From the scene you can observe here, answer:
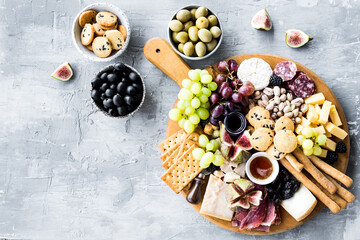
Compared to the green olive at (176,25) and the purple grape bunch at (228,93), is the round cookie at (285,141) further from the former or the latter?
the green olive at (176,25)

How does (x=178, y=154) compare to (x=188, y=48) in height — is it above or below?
below

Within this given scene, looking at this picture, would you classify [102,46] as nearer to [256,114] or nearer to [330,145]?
[256,114]

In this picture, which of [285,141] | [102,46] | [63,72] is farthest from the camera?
[63,72]

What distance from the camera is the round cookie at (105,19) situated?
2.07m

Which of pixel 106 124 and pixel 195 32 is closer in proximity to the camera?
pixel 195 32

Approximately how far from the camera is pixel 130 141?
7.33 ft

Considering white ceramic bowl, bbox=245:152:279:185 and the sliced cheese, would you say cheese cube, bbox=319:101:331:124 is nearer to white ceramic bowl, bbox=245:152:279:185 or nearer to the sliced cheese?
white ceramic bowl, bbox=245:152:279:185

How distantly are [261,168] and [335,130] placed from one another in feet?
1.52

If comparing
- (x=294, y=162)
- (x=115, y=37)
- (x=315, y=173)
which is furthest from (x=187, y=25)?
(x=315, y=173)

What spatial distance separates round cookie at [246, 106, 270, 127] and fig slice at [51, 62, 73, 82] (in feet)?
3.81

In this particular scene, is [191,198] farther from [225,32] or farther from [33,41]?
[33,41]

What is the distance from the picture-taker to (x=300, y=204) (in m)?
1.96

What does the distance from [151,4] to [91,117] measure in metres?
0.82

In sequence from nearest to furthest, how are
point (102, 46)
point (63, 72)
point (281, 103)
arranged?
point (281, 103) < point (102, 46) < point (63, 72)
